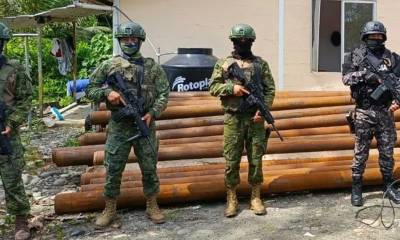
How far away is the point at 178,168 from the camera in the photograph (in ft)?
20.8

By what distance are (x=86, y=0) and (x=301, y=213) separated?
240 inches

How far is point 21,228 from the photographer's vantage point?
514 centimetres

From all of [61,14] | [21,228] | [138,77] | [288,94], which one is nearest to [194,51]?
[288,94]

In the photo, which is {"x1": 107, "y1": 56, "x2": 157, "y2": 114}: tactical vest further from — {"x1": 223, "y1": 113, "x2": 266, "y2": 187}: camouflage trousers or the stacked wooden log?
the stacked wooden log

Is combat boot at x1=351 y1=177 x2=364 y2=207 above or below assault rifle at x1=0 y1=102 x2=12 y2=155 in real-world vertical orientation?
below

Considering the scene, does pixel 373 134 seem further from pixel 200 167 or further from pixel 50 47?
pixel 50 47

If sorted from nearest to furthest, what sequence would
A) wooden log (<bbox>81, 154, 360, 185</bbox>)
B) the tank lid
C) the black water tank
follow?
wooden log (<bbox>81, 154, 360, 185</bbox>), the black water tank, the tank lid

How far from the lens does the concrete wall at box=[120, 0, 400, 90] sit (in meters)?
9.55

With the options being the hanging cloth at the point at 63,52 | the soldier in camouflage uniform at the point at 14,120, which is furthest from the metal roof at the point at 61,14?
the soldier in camouflage uniform at the point at 14,120

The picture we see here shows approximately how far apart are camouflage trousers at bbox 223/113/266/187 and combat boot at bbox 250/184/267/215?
0.18 meters

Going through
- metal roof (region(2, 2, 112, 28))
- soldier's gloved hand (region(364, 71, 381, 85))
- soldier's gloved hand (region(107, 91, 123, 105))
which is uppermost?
metal roof (region(2, 2, 112, 28))

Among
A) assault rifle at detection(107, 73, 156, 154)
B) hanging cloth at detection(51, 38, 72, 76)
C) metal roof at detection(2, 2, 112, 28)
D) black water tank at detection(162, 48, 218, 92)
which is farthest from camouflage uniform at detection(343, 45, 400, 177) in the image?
hanging cloth at detection(51, 38, 72, 76)

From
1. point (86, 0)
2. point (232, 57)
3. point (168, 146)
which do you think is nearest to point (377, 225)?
point (232, 57)

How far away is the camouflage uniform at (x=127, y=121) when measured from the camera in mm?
5090
